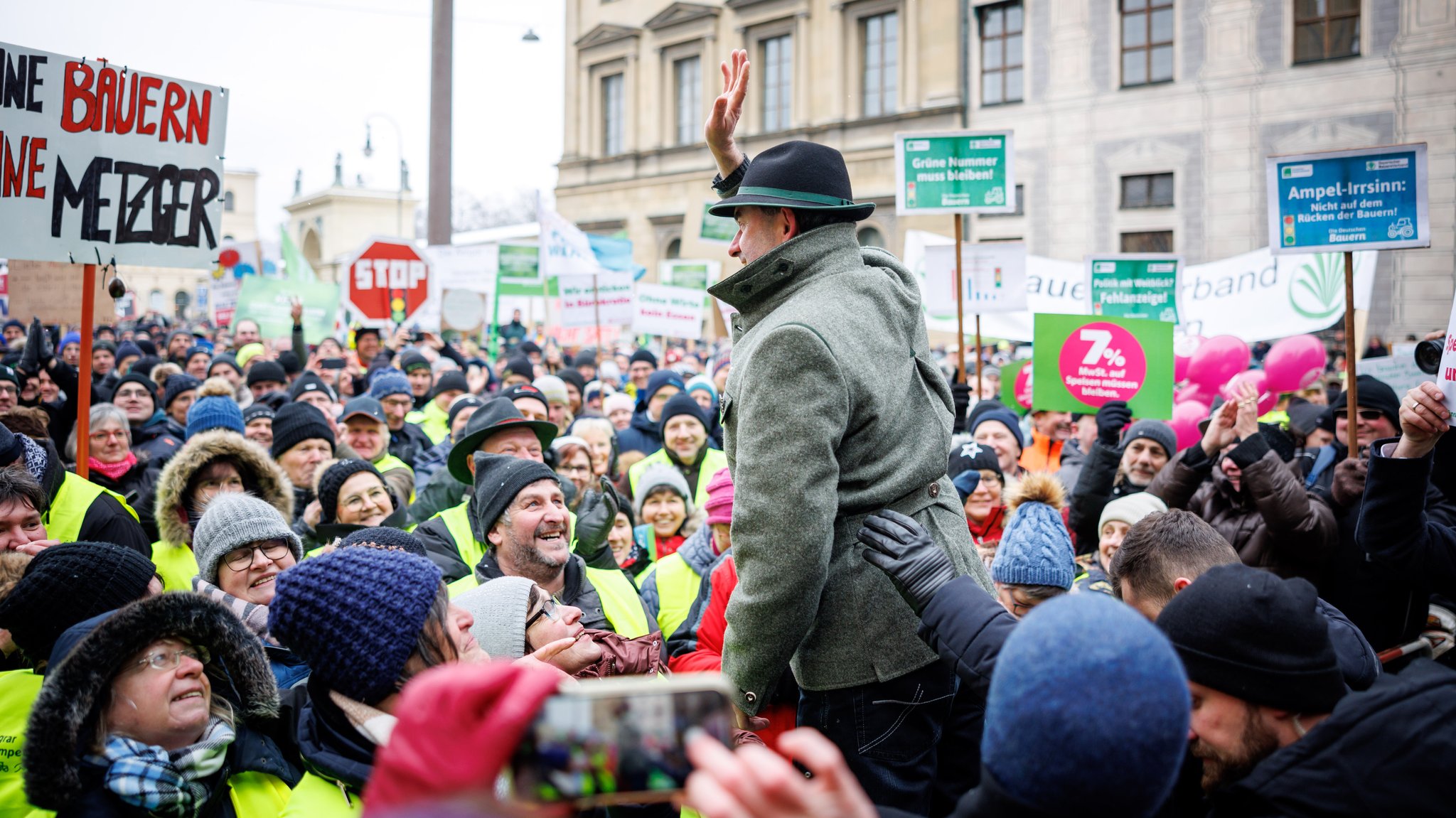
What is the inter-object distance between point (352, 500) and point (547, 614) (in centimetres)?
229

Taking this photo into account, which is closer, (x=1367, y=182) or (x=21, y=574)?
(x=21, y=574)

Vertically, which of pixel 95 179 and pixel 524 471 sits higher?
pixel 95 179

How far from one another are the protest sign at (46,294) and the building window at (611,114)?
28.7 m

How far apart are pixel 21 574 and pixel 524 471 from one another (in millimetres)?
1591

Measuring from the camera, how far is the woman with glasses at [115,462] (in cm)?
592

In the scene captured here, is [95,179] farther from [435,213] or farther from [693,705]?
[435,213]

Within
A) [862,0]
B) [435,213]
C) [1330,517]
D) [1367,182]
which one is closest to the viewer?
[1330,517]

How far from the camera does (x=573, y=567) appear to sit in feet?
12.3

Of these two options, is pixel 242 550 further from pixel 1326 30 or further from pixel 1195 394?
pixel 1326 30

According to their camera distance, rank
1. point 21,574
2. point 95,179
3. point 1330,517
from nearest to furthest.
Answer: point 21,574, point 1330,517, point 95,179

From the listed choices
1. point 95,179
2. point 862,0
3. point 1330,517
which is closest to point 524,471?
point 95,179

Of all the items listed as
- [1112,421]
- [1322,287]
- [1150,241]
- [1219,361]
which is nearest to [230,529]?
[1112,421]

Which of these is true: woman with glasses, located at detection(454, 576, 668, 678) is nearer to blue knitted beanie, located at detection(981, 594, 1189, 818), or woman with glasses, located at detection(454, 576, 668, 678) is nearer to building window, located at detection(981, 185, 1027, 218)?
blue knitted beanie, located at detection(981, 594, 1189, 818)

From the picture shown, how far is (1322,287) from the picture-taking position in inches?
409
